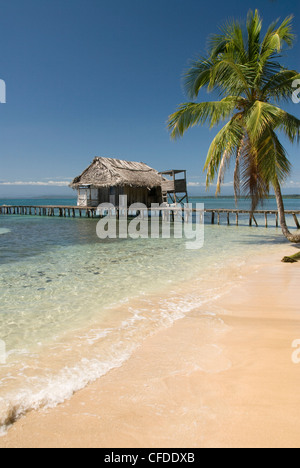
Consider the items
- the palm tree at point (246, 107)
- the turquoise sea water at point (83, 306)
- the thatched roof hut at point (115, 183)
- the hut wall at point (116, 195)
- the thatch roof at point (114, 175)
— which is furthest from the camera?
the hut wall at point (116, 195)

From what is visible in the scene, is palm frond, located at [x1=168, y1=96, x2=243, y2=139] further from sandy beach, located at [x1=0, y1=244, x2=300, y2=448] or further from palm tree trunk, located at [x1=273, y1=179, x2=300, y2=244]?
sandy beach, located at [x1=0, y1=244, x2=300, y2=448]

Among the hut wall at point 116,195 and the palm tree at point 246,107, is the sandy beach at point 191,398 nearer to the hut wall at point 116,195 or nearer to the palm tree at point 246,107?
the palm tree at point 246,107

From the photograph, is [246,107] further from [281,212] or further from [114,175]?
[114,175]

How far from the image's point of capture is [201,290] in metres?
5.32

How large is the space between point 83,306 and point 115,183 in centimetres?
1793

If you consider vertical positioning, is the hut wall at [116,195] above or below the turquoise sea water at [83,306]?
above

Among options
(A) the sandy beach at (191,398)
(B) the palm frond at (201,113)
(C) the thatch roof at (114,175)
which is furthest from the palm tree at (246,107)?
(C) the thatch roof at (114,175)

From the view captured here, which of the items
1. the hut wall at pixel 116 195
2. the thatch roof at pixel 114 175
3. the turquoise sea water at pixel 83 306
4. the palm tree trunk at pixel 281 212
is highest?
the thatch roof at pixel 114 175

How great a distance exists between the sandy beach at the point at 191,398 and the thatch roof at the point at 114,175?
19.4 m

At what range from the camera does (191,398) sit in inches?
84.0

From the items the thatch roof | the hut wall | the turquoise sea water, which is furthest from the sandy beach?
the hut wall

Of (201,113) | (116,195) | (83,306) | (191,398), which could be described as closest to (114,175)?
(116,195)

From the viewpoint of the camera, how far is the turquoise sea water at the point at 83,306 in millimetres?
2598

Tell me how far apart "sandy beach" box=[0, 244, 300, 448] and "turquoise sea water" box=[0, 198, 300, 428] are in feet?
0.77
